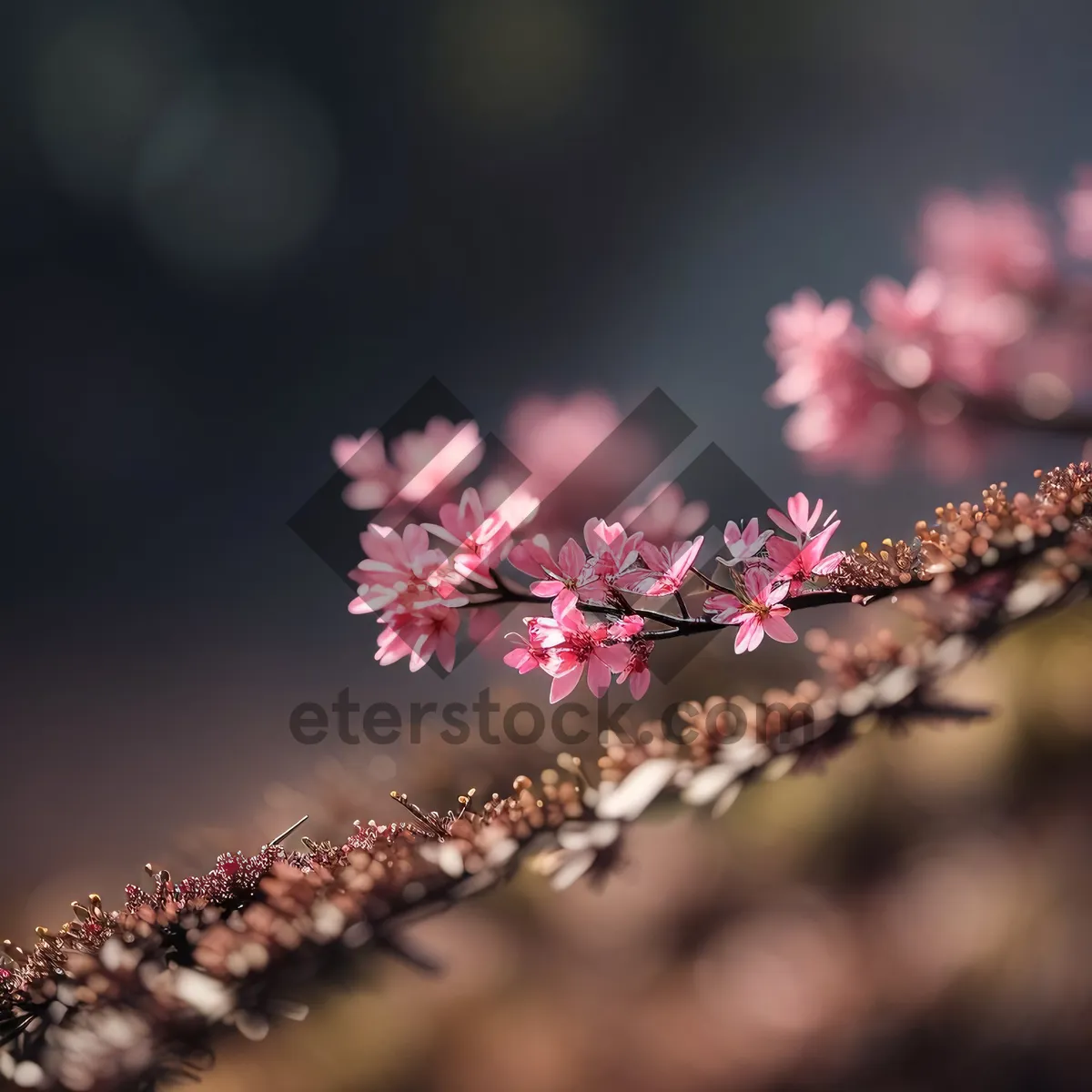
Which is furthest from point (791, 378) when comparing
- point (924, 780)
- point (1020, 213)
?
point (924, 780)

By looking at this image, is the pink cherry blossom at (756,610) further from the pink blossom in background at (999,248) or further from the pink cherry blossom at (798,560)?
the pink blossom in background at (999,248)

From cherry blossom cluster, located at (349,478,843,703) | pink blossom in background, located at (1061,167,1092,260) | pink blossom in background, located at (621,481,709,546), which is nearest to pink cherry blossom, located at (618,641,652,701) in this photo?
cherry blossom cluster, located at (349,478,843,703)

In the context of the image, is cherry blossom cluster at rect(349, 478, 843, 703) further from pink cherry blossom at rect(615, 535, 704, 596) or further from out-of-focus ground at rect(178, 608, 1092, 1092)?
out-of-focus ground at rect(178, 608, 1092, 1092)

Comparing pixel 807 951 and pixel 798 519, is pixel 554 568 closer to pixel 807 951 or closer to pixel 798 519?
pixel 798 519

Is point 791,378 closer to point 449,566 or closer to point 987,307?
point 987,307

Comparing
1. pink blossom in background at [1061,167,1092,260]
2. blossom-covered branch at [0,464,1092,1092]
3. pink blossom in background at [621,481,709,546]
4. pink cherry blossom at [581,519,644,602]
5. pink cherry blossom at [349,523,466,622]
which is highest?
pink blossom in background at [1061,167,1092,260]

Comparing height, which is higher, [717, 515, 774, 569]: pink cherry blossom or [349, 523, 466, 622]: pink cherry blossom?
[349, 523, 466, 622]: pink cherry blossom

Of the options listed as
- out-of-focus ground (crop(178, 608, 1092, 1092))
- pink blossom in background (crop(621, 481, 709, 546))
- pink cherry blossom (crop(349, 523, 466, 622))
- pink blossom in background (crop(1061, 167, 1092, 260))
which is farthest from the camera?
pink blossom in background (crop(1061, 167, 1092, 260))
